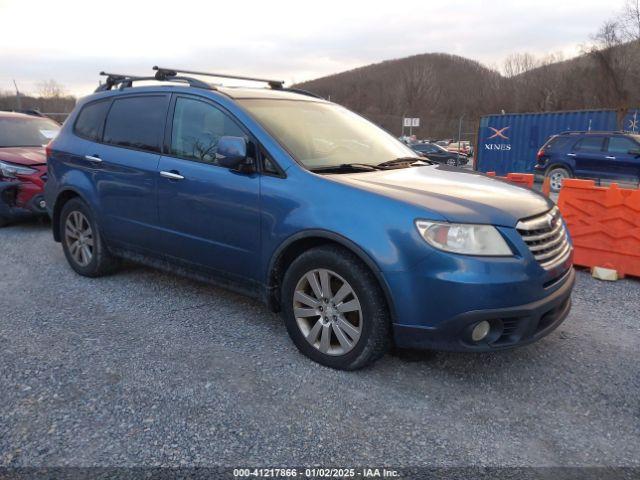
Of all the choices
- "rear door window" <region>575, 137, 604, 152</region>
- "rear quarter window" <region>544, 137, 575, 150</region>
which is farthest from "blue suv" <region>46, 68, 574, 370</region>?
"rear quarter window" <region>544, 137, 575, 150</region>

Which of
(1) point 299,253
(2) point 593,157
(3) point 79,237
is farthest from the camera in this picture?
(2) point 593,157

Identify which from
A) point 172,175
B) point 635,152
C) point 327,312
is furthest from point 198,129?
point 635,152

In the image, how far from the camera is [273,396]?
2.86 metres

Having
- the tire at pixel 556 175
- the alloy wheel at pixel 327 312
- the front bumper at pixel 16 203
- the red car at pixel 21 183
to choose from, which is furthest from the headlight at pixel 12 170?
the tire at pixel 556 175

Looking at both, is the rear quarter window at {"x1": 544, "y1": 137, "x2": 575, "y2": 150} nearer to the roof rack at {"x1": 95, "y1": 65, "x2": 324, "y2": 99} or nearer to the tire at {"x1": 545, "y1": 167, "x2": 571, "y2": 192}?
the tire at {"x1": 545, "y1": 167, "x2": 571, "y2": 192}

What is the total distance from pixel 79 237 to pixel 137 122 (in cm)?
133

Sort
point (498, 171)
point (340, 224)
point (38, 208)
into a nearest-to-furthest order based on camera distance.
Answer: point (340, 224) → point (38, 208) → point (498, 171)

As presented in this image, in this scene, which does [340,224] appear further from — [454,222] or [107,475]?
[107,475]

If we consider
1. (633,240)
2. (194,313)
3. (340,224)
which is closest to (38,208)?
(194,313)

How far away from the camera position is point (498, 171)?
2108 centimetres

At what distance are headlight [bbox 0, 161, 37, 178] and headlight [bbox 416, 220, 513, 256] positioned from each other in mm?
5896

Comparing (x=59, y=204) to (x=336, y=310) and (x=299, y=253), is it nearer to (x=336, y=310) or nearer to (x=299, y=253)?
(x=299, y=253)

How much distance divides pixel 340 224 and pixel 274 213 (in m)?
0.51

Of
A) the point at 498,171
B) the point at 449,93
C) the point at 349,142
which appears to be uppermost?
the point at 449,93
